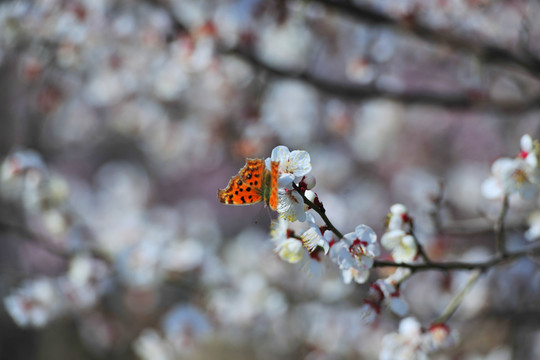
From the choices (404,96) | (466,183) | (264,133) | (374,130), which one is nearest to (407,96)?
(404,96)

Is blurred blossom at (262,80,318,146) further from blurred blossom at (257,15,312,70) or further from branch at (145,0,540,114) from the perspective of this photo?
branch at (145,0,540,114)

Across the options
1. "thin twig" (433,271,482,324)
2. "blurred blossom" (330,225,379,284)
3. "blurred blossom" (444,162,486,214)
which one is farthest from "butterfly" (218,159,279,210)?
"blurred blossom" (444,162,486,214)

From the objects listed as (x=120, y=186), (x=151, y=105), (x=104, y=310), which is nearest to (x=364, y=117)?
(x=151, y=105)

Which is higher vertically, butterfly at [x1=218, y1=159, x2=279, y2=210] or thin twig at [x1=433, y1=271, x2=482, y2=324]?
butterfly at [x1=218, y1=159, x2=279, y2=210]

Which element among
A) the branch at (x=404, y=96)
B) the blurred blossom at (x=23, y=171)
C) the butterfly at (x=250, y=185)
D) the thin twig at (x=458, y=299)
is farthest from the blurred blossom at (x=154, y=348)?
the butterfly at (x=250, y=185)

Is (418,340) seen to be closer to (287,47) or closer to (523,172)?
(523,172)

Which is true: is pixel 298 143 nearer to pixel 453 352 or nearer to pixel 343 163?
pixel 343 163

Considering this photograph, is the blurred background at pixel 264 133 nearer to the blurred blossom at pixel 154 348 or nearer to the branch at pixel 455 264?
the blurred blossom at pixel 154 348
